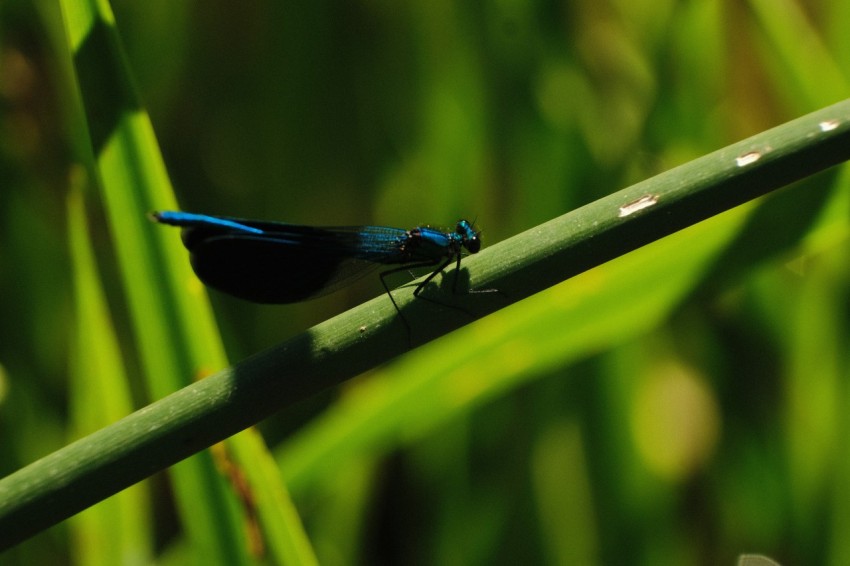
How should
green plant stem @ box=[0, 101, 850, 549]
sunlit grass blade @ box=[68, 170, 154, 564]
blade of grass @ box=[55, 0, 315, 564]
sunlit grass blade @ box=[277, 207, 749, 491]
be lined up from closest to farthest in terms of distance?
green plant stem @ box=[0, 101, 850, 549] → blade of grass @ box=[55, 0, 315, 564] → sunlit grass blade @ box=[277, 207, 749, 491] → sunlit grass blade @ box=[68, 170, 154, 564]

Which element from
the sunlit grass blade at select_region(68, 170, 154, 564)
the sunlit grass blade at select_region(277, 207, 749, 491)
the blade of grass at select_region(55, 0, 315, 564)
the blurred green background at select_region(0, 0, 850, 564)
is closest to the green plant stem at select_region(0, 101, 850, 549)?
the blade of grass at select_region(55, 0, 315, 564)

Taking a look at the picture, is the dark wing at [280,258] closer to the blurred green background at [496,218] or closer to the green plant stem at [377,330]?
the blurred green background at [496,218]

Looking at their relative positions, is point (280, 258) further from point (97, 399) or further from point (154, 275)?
point (97, 399)

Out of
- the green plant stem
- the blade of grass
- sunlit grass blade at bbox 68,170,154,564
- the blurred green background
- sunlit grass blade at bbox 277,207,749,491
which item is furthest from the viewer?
the blurred green background

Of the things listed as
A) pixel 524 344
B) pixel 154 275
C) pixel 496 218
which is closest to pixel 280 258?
pixel 154 275

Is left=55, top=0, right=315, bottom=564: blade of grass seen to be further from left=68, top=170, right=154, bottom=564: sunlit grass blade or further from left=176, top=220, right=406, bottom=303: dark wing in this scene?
left=68, top=170, right=154, bottom=564: sunlit grass blade

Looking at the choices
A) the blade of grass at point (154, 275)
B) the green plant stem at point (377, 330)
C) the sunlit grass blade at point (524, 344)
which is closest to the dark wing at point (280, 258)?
the blade of grass at point (154, 275)

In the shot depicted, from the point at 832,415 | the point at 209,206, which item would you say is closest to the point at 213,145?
the point at 209,206

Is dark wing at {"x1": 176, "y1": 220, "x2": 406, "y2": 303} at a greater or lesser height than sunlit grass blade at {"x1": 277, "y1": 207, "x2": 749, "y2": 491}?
greater
